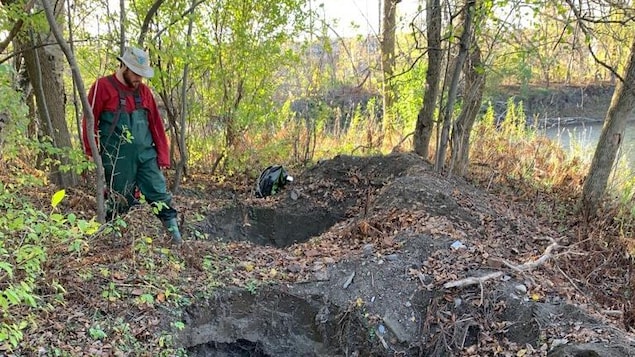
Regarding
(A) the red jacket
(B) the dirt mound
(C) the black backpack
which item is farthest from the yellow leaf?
(C) the black backpack

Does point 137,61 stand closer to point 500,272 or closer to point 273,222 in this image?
point 273,222

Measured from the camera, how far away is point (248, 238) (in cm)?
532

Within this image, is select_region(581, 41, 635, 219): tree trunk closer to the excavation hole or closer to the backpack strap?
the excavation hole

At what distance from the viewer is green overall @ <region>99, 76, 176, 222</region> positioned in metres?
3.78

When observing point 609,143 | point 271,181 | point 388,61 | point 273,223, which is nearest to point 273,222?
point 273,223

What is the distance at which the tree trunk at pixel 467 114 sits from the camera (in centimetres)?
595

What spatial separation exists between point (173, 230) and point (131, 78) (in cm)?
125

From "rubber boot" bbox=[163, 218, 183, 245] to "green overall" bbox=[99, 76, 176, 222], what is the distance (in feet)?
0.10

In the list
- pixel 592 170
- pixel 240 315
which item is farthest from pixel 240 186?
pixel 592 170

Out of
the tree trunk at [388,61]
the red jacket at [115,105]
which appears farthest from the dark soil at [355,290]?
the tree trunk at [388,61]

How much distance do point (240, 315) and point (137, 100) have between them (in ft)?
6.14

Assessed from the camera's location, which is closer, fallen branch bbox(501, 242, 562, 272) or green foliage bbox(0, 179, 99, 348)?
green foliage bbox(0, 179, 99, 348)

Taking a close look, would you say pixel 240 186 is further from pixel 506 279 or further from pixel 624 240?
pixel 624 240

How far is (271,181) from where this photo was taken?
237 inches
